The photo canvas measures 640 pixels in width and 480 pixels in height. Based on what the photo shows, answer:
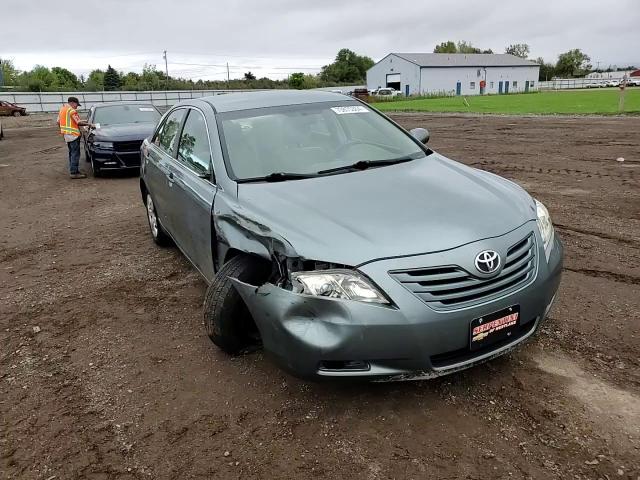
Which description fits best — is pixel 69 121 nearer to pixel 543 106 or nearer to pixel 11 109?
pixel 543 106

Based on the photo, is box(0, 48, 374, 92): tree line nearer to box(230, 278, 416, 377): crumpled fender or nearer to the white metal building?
the white metal building

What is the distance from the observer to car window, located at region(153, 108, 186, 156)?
494cm

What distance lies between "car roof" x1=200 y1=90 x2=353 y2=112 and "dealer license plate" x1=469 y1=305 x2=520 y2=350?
8.23 feet

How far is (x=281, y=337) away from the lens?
269 centimetres

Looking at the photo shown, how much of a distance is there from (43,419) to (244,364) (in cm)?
119

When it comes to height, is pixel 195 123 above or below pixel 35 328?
above

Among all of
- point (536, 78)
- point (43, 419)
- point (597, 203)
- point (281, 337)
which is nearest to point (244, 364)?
point (281, 337)

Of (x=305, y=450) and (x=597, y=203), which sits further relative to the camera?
(x=597, y=203)

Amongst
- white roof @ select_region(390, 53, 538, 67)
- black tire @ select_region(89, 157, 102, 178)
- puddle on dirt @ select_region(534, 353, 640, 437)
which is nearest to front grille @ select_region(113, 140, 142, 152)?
black tire @ select_region(89, 157, 102, 178)

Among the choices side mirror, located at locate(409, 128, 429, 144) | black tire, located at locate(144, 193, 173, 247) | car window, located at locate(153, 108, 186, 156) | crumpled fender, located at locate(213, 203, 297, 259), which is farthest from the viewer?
black tire, located at locate(144, 193, 173, 247)

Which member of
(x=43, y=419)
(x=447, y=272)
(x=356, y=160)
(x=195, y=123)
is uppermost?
(x=195, y=123)

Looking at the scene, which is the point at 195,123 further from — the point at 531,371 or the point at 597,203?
the point at 597,203

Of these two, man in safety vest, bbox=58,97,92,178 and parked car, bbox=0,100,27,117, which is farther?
parked car, bbox=0,100,27,117

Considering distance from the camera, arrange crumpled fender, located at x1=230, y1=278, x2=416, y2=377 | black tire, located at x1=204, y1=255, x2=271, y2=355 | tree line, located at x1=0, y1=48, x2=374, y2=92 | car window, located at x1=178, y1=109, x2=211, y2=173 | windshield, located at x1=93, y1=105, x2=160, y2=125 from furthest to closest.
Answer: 1. tree line, located at x1=0, y1=48, x2=374, y2=92
2. windshield, located at x1=93, y1=105, x2=160, y2=125
3. car window, located at x1=178, y1=109, x2=211, y2=173
4. black tire, located at x1=204, y1=255, x2=271, y2=355
5. crumpled fender, located at x1=230, y1=278, x2=416, y2=377
